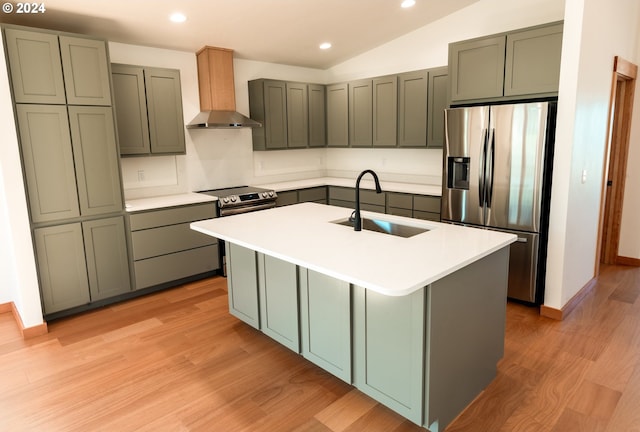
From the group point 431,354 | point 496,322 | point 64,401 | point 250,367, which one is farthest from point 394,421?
point 64,401

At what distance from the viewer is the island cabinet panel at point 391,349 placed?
6.19 ft

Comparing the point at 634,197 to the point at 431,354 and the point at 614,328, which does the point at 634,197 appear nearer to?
the point at 614,328

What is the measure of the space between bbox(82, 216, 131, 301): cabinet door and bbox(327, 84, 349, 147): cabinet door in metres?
3.06

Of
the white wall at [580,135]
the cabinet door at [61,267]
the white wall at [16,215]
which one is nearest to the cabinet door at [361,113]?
the white wall at [580,135]

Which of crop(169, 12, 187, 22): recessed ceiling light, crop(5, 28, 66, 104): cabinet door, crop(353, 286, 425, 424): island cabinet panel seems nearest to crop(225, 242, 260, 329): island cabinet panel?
crop(353, 286, 425, 424): island cabinet panel

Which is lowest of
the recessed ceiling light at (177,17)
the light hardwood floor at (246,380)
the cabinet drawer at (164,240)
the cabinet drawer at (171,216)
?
the light hardwood floor at (246,380)

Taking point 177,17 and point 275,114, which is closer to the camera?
point 177,17

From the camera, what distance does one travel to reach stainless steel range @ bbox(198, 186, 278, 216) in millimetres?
4328

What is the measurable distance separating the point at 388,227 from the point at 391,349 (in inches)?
40.6

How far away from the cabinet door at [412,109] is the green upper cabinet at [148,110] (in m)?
2.54

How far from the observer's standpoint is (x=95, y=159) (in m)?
3.48

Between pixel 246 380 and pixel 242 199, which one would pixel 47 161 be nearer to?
pixel 242 199

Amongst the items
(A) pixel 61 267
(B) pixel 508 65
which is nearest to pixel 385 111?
(B) pixel 508 65

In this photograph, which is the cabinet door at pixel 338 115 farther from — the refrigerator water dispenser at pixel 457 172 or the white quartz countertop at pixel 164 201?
the white quartz countertop at pixel 164 201
